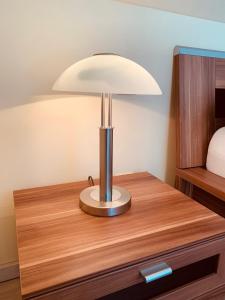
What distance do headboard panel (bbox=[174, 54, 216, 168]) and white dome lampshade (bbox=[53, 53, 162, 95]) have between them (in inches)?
19.0

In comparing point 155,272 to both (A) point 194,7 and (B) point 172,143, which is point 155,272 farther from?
(A) point 194,7

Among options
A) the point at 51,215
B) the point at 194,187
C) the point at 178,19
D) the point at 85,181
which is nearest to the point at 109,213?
the point at 51,215

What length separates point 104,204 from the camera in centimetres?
81

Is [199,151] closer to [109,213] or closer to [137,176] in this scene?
[137,176]

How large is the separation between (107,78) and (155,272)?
0.53m

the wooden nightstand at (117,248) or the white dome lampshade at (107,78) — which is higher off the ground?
the white dome lampshade at (107,78)

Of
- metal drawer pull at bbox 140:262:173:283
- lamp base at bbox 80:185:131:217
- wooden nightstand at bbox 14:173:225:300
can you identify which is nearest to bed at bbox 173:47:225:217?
wooden nightstand at bbox 14:173:225:300

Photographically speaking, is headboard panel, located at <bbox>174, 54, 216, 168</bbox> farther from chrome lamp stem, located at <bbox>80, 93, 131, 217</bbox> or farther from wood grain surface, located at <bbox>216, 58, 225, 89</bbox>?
chrome lamp stem, located at <bbox>80, 93, 131, 217</bbox>

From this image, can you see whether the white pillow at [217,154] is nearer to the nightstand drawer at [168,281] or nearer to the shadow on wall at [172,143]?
the shadow on wall at [172,143]

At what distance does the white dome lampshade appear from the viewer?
632 millimetres

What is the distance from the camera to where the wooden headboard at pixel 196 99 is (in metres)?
1.12

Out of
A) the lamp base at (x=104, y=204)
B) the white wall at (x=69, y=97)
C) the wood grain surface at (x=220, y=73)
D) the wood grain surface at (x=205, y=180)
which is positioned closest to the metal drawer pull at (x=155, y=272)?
the lamp base at (x=104, y=204)

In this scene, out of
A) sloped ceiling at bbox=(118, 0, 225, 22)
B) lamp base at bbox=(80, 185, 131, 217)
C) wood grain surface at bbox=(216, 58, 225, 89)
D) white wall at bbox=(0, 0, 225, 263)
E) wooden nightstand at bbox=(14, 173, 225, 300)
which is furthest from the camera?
wood grain surface at bbox=(216, 58, 225, 89)

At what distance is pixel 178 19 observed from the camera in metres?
1.11
